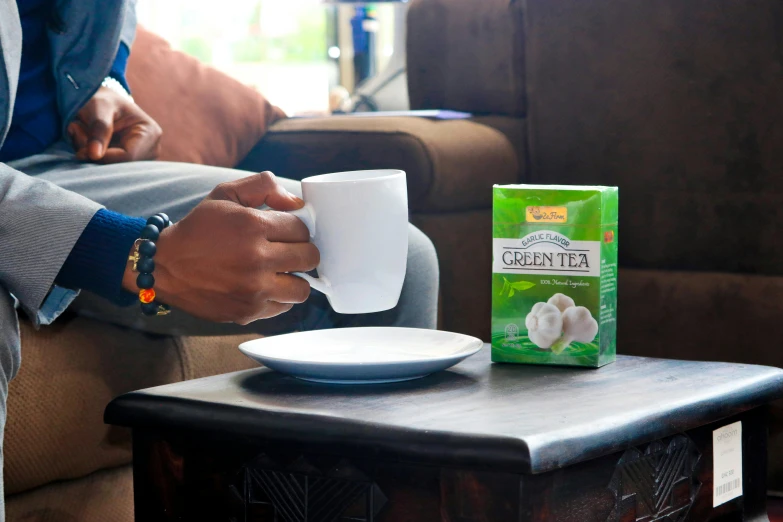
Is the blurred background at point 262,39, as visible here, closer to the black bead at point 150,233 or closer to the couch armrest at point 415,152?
the couch armrest at point 415,152

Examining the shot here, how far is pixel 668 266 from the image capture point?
4.97 feet

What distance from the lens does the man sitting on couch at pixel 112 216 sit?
76cm

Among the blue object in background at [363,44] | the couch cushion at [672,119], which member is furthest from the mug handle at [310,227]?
the blue object in background at [363,44]

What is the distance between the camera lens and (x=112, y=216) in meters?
0.80

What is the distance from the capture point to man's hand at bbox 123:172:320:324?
0.74 metres

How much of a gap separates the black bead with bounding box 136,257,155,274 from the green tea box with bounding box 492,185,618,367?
0.28m

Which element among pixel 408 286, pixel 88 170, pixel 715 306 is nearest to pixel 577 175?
pixel 715 306

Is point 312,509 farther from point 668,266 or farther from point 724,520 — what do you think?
point 668,266

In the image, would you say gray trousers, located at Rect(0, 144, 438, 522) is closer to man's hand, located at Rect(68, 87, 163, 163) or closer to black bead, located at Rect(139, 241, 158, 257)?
man's hand, located at Rect(68, 87, 163, 163)

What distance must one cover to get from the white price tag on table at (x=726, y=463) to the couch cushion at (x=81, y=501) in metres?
0.59

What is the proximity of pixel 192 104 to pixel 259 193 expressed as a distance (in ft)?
2.56

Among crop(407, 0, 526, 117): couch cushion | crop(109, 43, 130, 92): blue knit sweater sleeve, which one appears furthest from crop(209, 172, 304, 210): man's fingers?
crop(407, 0, 526, 117): couch cushion

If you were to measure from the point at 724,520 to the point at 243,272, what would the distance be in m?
0.43

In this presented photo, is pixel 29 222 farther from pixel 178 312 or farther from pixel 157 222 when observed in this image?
pixel 178 312
